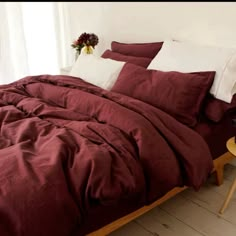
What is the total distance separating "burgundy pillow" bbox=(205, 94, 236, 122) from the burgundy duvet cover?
0.23 metres

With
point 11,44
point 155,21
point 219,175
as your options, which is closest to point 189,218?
point 219,175

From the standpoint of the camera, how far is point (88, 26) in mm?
3592

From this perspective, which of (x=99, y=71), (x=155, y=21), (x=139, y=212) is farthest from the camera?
(x=155, y=21)

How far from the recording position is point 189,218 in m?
1.88

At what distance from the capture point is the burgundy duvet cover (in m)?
1.18

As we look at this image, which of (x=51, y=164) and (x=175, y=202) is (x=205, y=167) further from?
(x=51, y=164)

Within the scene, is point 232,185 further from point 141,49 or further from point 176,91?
point 141,49

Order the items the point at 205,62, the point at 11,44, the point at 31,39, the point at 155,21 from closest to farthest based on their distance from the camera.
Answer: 1. the point at 205,62
2. the point at 155,21
3. the point at 11,44
4. the point at 31,39

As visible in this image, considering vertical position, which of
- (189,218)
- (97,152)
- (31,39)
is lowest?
(189,218)

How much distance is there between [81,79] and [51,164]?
4.23ft

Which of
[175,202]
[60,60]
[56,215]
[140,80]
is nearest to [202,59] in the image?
[140,80]

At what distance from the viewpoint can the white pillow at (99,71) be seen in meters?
2.37

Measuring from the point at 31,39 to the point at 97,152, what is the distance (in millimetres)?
2532

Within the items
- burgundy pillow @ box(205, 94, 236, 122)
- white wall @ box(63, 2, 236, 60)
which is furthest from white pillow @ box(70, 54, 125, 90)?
burgundy pillow @ box(205, 94, 236, 122)
